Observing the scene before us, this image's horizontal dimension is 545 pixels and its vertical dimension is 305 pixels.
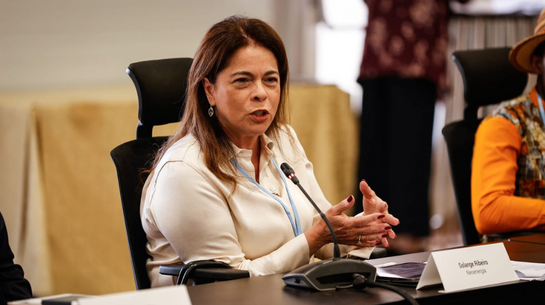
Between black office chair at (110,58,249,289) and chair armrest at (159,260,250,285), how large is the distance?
24cm

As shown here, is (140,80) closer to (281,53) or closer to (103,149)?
(281,53)

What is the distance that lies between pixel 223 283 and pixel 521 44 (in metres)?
1.51

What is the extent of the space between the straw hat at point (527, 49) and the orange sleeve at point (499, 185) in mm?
242

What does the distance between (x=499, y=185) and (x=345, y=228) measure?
2.62 feet

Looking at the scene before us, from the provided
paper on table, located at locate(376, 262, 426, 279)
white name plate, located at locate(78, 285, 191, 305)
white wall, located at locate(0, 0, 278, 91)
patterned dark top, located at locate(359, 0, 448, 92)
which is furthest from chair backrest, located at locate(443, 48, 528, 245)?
white wall, located at locate(0, 0, 278, 91)

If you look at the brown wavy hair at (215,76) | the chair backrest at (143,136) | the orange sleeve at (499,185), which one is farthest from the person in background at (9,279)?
the orange sleeve at (499,185)

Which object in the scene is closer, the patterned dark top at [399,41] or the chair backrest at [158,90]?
the chair backrest at [158,90]


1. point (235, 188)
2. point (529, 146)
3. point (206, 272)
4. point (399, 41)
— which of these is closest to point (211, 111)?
point (235, 188)

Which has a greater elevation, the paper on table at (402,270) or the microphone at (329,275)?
the microphone at (329,275)

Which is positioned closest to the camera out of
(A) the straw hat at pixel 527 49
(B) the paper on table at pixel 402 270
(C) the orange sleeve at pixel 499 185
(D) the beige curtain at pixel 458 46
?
(B) the paper on table at pixel 402 270

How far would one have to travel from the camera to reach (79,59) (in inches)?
126

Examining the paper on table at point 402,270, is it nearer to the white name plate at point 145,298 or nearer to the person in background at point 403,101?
the white name plate at point 145,298

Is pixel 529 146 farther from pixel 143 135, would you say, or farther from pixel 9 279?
pixel 9 279

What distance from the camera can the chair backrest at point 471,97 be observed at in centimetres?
224
